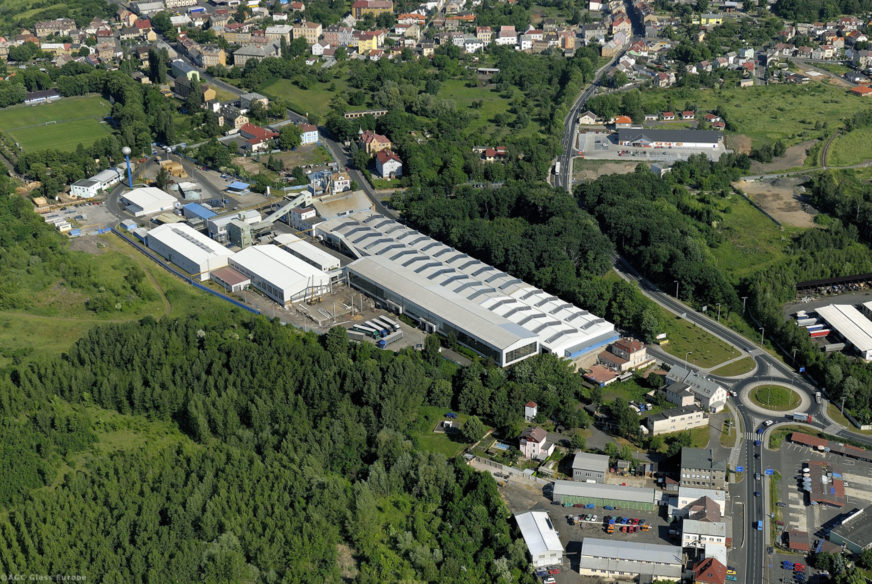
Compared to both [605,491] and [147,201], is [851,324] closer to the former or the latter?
[605,491]

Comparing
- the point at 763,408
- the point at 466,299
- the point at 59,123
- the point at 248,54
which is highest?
the point at 248,54

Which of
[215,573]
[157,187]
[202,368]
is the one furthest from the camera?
[157,187]

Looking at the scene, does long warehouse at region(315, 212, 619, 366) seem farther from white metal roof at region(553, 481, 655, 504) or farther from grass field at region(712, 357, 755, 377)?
white metal roof at region(553, 481, 655, 504)

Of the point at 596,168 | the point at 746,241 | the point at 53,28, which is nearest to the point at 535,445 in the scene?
the point at 746,241

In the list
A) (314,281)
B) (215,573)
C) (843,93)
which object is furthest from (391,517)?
(843,93)

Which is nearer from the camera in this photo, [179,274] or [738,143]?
[179,274]

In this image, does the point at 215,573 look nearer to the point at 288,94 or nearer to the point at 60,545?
the point at 60,545
